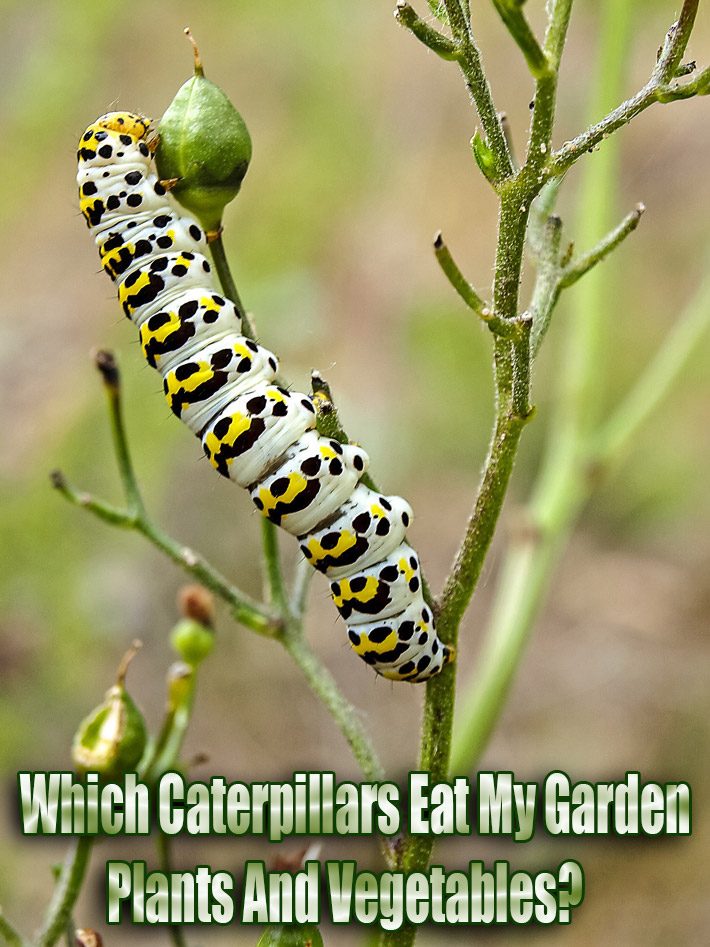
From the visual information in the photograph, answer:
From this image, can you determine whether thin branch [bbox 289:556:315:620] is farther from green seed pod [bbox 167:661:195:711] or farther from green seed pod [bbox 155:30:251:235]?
green seed pod [bbox 155:30:251:235]

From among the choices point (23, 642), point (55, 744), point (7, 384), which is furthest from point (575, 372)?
point (7, 384)

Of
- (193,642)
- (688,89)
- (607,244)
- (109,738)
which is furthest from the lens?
(193,642)

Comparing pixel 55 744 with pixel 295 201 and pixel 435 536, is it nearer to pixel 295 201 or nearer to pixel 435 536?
pixel 435 536

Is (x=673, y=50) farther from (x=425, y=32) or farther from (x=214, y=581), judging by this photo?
(x=214, y=581)

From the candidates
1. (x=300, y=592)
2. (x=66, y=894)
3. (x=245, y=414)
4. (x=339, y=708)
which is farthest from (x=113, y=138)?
(x=66, y=894)

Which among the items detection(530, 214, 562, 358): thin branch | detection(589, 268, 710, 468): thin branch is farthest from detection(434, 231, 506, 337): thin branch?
detection(589, 268, 710, 468): thin branch

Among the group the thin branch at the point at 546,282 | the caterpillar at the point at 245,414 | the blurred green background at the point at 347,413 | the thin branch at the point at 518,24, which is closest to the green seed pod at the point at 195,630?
the caterpillar at the point at 245,414

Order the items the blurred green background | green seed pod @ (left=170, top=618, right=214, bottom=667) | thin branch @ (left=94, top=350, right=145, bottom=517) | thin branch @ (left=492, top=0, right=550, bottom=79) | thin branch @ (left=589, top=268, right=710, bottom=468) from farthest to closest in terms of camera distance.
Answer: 1. the blurred green background
2. thin branch @ (left=589, top=268, right=710, bottom=468)
3. green seed pod @ (left=170, top=618, right=214, bottom=667)
4. thin branch @ (left=94, top=350, right=145, bottom=517)
5. thin branch @ (left=492, top=0, right=550, bottom=79)

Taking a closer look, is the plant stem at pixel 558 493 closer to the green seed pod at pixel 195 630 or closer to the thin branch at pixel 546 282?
the green seed pod at pixel 195 630
